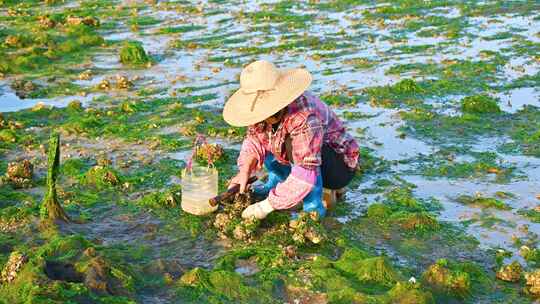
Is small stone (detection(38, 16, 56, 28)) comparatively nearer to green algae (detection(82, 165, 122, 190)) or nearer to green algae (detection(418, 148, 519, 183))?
green algae (detection(82, 165, 122, 190))

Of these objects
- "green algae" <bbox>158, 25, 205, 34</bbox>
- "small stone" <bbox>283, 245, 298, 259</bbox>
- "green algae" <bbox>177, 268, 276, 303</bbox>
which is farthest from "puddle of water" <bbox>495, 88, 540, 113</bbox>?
"green algae" <bbox>158, 25, 205, 34</bbox>

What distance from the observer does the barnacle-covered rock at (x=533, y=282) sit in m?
4.89

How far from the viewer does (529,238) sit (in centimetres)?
579

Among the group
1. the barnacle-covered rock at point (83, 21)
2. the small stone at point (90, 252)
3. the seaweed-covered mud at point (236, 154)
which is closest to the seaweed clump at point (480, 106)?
the seaweed-covered mud at point (236, 154)

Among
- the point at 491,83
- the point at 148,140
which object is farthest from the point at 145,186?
the point at 491,83

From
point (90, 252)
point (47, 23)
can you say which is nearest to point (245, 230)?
point (90, 252)

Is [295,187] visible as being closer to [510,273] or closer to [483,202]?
[510,273]

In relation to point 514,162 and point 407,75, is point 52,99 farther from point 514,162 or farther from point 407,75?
point 514,162

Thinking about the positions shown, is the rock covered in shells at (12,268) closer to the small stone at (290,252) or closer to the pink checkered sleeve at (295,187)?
the small stone at (290,252)

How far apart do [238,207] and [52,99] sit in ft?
15.6

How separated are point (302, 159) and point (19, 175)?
115 inches

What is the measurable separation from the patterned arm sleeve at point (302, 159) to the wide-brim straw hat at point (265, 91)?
0.25 m

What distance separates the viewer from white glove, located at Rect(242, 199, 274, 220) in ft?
19.0

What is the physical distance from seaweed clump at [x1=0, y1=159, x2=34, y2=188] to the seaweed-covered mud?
0.05ft
